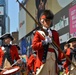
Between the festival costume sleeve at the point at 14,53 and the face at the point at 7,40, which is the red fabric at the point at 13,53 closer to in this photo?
the festival costume sleeve at the point at 14,53

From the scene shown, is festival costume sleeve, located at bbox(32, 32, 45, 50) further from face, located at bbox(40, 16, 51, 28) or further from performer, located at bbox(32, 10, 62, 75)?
face, located at bbox(40, 16, 51, 28)

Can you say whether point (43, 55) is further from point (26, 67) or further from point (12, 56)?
point (12, 56)

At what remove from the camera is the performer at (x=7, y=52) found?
6643 mm

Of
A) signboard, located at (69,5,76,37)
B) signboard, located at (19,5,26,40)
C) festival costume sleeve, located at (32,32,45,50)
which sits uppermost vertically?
signboard, located at (19,5,26,40)

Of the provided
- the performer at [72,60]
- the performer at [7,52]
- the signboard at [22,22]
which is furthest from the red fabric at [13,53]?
the signboard at [22,22]

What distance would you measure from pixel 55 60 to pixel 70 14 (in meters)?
11.0

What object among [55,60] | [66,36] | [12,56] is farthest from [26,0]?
[55,60]

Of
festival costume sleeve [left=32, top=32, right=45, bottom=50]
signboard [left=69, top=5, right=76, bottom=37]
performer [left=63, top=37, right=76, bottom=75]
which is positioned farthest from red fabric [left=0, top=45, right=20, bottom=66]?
signboard [left=69, top=5, right=76, bottom=37]

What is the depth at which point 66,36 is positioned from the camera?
15.8 m

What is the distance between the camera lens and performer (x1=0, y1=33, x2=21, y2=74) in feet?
21.8

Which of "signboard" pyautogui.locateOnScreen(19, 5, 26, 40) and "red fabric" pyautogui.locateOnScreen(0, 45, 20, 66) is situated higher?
"signboard" pyautogui.locateOnScreen(19, 5, 26, 40)

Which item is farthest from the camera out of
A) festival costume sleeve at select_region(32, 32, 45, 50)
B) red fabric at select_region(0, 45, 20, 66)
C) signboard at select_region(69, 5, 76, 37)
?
signboard at select_region(69, 5, 76, 37)

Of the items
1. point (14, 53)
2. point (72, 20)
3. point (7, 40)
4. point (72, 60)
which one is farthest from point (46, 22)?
point (72, 20)

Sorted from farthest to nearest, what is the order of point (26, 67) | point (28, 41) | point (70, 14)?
1. point (28, 41)
2. point (70, 14)
3. point (26, 67)
